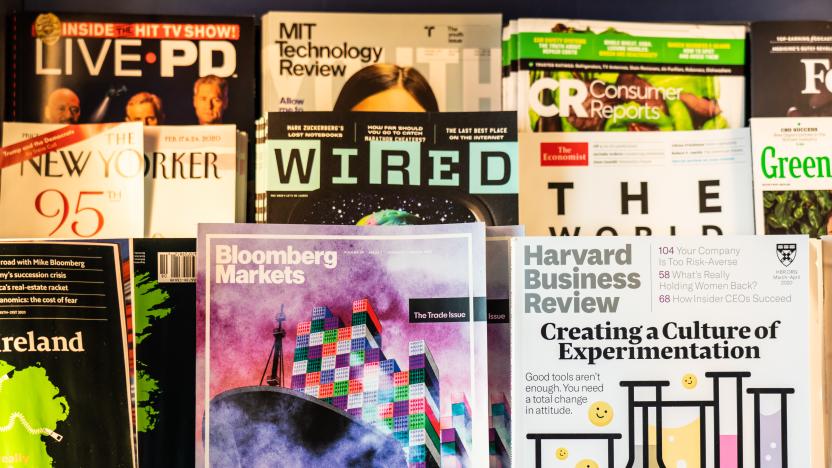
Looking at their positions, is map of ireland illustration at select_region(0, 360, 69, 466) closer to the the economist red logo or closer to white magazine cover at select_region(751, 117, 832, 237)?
the the economist red logo

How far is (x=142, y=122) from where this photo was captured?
1134mm

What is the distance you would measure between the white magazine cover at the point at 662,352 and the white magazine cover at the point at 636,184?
0.63ft

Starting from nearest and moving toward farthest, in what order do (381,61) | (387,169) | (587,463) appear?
(587,463), (387,169), (381,61)

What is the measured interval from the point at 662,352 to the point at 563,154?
0.35 m

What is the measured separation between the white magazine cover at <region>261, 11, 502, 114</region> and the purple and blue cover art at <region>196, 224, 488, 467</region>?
28 cm

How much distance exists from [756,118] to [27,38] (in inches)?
43.1

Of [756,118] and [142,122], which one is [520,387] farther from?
[142,122]

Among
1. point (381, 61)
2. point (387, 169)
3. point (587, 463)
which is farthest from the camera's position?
point (381, 61)

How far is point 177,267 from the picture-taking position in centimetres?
98

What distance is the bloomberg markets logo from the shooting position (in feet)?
3.76

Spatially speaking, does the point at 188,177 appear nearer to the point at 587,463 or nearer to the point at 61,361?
the point at 61,361

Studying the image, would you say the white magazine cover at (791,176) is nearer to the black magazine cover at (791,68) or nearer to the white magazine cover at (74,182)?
the black magazine cover at (791,68)

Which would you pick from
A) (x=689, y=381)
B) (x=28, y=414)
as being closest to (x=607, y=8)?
(x=689, y=381)

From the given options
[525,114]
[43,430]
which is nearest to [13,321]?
[43,430]
